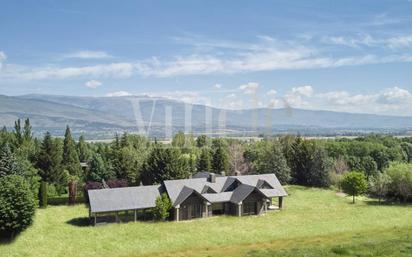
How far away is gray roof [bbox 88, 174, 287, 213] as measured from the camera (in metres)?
44.0

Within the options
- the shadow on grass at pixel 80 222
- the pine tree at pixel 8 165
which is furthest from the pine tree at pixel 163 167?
the pine tree at pixel 8 165

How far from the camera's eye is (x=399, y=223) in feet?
135

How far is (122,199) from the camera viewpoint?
147 ft

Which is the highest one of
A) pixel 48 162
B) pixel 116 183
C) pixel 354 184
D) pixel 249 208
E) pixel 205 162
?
pixel 48 162

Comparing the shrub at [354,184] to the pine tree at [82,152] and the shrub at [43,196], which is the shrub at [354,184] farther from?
the pine tree at [82,152]

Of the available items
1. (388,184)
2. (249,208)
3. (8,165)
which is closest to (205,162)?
(249,208)

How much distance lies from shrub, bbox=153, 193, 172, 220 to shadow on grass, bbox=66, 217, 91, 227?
7.15 meters

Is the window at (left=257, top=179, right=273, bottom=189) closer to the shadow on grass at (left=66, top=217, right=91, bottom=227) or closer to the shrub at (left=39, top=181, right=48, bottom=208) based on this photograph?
the shadow on grass at (left=66, top=217, right=91, bottom=227)

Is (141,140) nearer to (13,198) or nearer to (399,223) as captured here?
(13,198)

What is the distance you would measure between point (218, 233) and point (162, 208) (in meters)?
8.05

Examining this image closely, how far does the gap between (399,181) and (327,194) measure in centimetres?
1045

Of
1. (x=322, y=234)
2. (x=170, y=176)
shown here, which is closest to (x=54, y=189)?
(x=170, y=176)

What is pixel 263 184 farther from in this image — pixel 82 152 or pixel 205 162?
pixel 82 152

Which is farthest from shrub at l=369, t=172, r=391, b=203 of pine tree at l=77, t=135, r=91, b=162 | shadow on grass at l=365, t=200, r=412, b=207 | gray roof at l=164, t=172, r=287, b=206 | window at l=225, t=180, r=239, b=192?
pine tree at l=77, t=135, r=91, b=162
